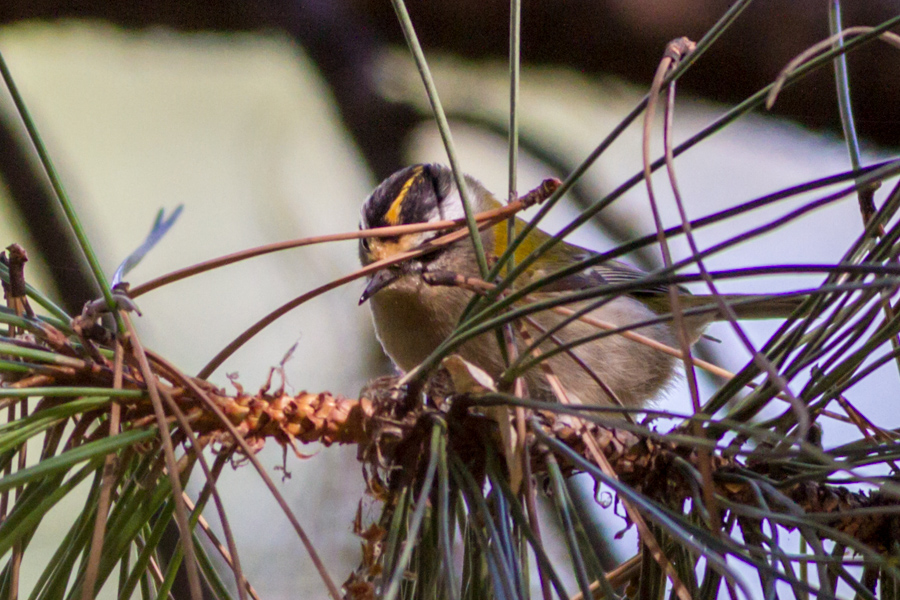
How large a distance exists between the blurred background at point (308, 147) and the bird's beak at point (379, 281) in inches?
19.0

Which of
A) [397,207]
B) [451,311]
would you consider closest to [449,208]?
[397,207]

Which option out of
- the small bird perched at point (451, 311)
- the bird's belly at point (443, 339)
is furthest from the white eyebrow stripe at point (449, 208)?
the bird's belly at point (443, 339)

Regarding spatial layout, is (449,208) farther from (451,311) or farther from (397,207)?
(451,311)

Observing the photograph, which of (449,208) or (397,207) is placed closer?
(397,207)

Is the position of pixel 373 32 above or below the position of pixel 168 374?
above

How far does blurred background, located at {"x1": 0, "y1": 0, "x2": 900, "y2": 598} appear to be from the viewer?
133 centimetres

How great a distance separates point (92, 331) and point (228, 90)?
137 cm

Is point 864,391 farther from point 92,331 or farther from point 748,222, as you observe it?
point 92,331

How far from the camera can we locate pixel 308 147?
1627 millimetres

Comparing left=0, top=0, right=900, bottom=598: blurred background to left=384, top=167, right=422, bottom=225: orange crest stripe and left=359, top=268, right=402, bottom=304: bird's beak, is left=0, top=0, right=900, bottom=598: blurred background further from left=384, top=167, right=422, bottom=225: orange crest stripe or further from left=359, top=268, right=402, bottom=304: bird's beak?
left=359, top=268, right=402, bottom=304: bird's beak

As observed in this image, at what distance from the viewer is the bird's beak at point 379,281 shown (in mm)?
964

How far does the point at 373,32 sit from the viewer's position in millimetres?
1536

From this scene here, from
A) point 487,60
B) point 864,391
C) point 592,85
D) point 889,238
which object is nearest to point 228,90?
point 487,60

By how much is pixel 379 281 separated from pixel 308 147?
2.45 ft
